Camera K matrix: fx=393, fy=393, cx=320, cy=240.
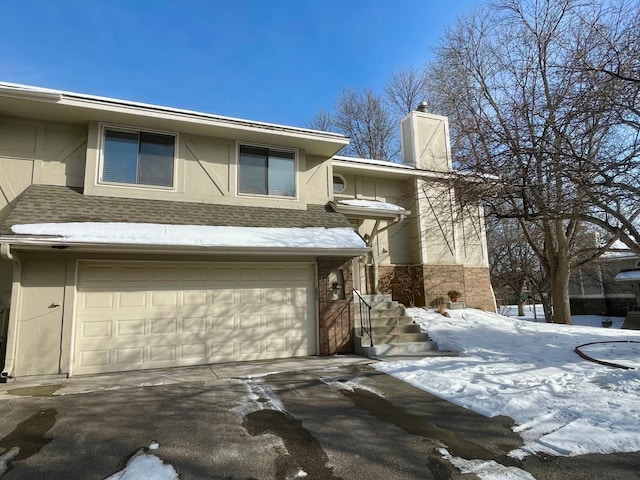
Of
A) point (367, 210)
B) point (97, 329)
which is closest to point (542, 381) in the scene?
point (367, 210)

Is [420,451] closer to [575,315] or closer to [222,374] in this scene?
[222,374]

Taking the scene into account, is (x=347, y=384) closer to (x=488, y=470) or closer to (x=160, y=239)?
(x=488, y=470)

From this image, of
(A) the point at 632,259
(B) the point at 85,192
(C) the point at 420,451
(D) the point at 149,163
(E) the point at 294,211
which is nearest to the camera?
(C) the point at 420,451

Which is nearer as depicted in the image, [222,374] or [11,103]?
[222,374]

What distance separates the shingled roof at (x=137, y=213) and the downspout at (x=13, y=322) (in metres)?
0.83

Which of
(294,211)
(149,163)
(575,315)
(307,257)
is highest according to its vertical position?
(149,163)

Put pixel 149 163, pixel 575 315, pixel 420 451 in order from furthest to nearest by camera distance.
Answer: pixel 575 315 < pixel 149 163 < pixel 420 451

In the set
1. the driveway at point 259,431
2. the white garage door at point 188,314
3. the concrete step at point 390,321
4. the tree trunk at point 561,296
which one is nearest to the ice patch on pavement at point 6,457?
the driveway at point 259,431

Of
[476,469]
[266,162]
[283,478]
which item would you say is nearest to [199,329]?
[266,162]

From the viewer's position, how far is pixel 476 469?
3590 millimetres

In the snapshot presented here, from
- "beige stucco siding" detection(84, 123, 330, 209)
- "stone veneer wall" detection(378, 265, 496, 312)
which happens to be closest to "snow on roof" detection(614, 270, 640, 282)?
"stone veneer wall" detection(378, 265, 496, 312)

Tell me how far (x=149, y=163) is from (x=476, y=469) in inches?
338

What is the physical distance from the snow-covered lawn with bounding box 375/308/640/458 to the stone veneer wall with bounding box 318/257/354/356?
1588 mm

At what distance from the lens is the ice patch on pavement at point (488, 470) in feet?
11.3
